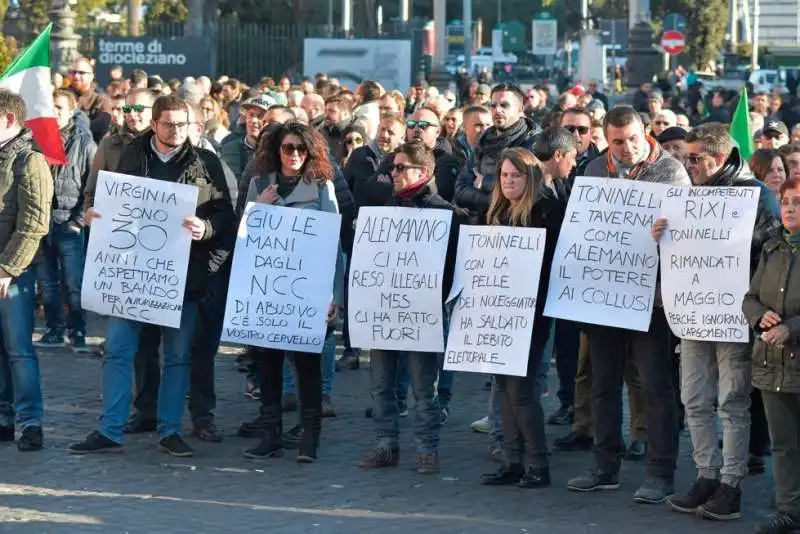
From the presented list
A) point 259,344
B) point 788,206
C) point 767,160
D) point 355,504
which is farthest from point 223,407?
point 788,206

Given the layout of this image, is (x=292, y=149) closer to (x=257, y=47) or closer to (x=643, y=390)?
(x=643, y=390)

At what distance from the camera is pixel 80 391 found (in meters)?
11.3

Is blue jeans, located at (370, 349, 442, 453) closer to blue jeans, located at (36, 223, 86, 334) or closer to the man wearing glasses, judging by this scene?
blue jeans, located at (36, 223, 86, 334)

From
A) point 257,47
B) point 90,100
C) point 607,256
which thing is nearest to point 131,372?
point 607,256

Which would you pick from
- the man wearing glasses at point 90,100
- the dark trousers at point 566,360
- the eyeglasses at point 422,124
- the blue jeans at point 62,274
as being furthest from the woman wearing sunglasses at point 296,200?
the man wearing glasses at point 90,100

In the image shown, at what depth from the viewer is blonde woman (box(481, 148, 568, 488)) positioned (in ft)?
27.8

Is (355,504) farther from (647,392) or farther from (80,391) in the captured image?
(80,391)

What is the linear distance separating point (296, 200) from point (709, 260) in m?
2.44

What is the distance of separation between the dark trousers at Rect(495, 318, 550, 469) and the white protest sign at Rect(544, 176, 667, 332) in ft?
0.76

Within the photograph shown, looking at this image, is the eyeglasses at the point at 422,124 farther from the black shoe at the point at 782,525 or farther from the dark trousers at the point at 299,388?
the black shoe at the point at 782,525

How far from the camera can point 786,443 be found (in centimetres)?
759

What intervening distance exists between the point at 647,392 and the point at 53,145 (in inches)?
157

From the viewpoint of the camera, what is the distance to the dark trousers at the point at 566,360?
10328 millimetres

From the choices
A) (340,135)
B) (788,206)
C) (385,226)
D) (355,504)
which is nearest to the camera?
(788,206)
